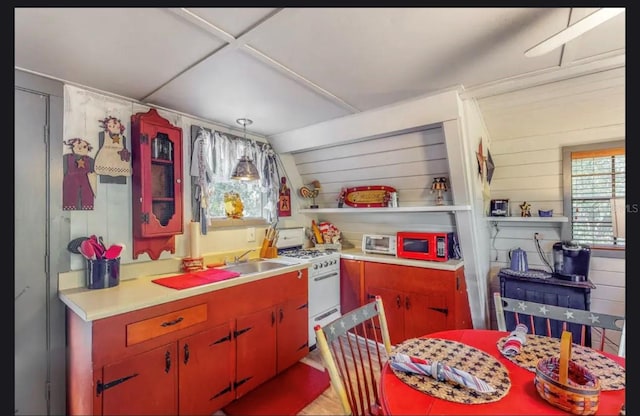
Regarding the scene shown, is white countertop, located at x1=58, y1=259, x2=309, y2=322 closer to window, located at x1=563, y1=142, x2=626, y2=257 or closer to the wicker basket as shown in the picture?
the wicker basket

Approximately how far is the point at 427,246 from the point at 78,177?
272 cm

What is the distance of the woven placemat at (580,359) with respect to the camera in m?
0.99

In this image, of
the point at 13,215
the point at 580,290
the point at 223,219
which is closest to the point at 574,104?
the point at 580,290

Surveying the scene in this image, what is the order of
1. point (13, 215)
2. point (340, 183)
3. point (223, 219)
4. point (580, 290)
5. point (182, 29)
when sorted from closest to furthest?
point (182, 29) < point (13, 215) < point (580, 290) < point (223, 219) < point (340, 183)

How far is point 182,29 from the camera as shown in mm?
1243

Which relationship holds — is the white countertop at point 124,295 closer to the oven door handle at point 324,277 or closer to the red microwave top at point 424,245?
the oven door handle at point 324,277

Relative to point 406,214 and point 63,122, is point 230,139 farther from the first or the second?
point 406,214

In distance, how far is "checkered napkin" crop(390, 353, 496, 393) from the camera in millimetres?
939

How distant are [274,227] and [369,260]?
3.40 ft

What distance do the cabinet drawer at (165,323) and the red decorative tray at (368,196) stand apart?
181 cm

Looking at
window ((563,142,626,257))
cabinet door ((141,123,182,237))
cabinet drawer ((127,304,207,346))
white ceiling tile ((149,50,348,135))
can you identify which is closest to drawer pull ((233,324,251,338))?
cabinet drawer ((127,304,207,346))

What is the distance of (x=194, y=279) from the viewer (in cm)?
194

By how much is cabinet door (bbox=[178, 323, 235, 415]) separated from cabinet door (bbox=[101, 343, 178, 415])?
0.06 m

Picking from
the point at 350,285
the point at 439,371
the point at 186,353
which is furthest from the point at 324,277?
the point at 439,371
